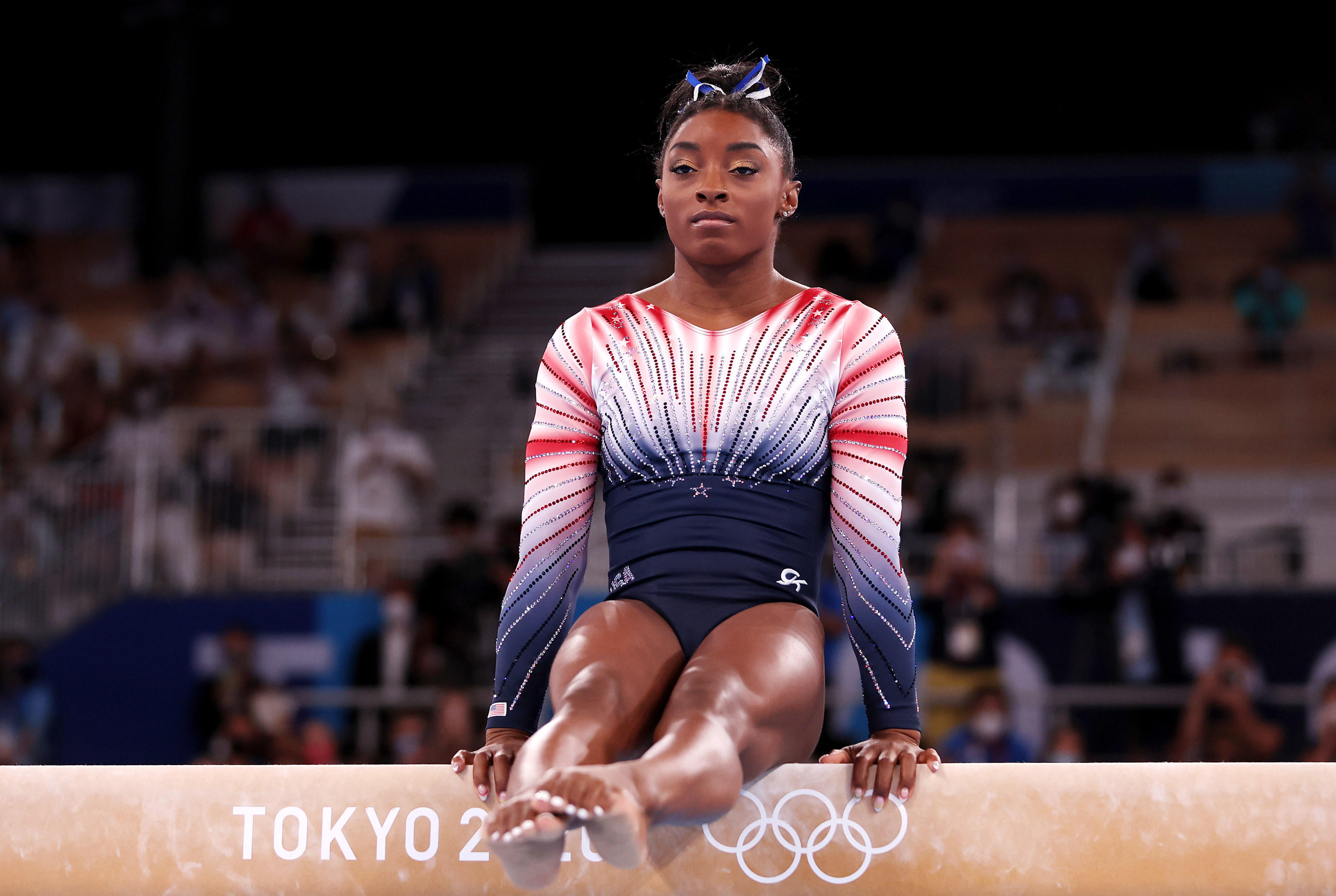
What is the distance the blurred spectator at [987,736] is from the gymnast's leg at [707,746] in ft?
14.1

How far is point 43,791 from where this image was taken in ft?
9.57

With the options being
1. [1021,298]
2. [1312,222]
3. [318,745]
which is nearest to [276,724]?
[318,745]

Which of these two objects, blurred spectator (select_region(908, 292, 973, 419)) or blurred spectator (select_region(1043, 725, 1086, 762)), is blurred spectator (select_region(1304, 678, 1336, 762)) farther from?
blurred spectator (select_region(908, 292, 973, 419))

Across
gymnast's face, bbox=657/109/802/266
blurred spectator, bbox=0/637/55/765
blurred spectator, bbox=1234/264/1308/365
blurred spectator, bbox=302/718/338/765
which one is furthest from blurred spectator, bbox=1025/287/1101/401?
gymnast's face, bbox=657/109/802/266

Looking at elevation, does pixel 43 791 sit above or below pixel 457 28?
below

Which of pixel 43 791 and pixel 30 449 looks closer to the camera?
pixel 43 791

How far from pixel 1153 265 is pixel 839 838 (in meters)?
A: 10.5

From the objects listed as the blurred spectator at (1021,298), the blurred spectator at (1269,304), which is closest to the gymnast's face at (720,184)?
the blurred spectator at (1021,298)

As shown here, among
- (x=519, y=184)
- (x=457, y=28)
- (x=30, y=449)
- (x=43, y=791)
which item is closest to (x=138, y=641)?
(x=30, y=449)

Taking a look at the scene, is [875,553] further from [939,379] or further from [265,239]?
[265,239]

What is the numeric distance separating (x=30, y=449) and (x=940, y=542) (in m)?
6.55

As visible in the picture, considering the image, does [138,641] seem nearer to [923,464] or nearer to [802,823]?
[923,464]

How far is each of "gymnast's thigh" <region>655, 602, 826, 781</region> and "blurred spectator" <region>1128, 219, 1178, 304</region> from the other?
33.0 feet

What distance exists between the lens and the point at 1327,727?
6.76 m
